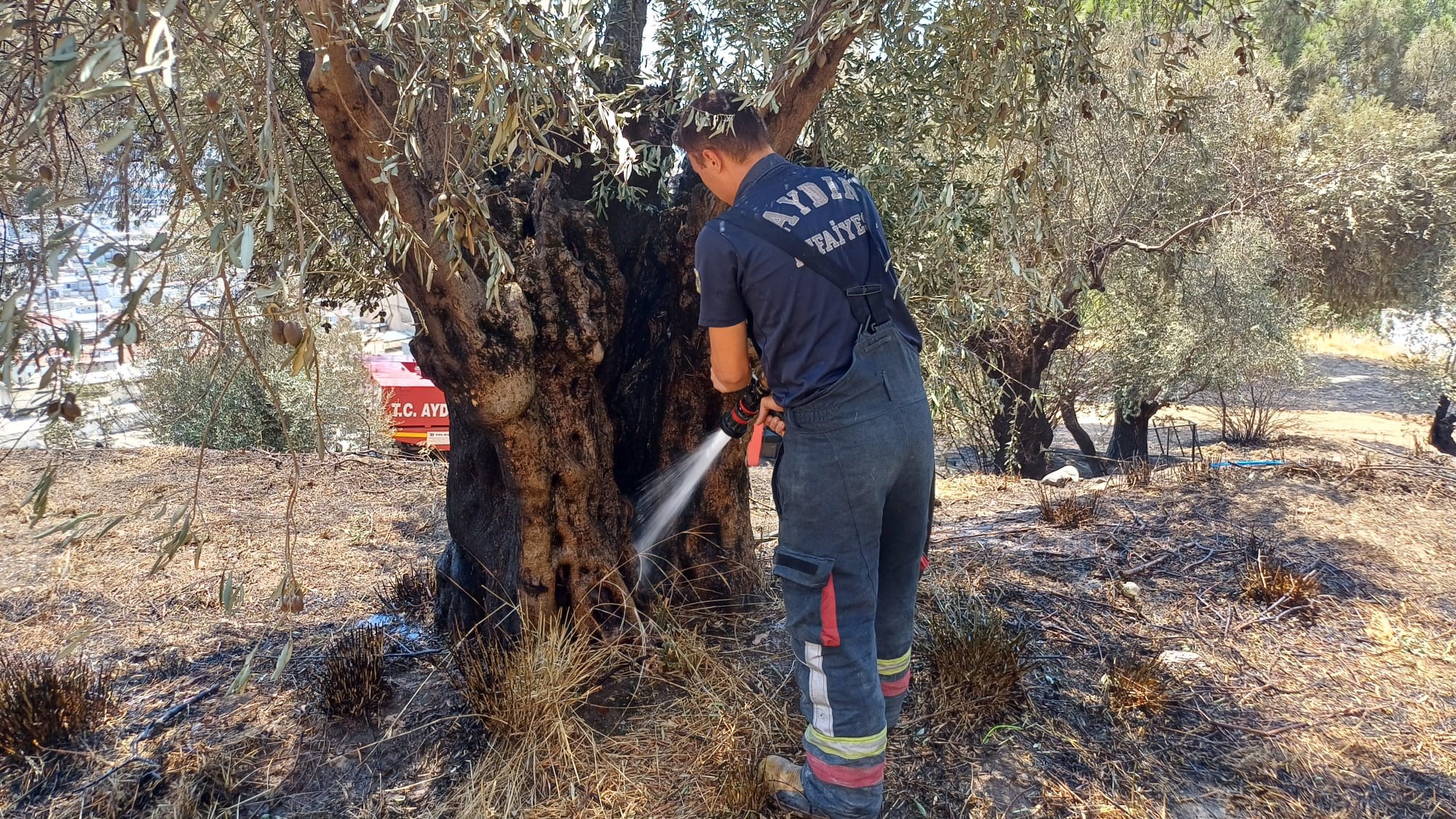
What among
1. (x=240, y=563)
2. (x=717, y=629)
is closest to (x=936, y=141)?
(x=717, y=629)

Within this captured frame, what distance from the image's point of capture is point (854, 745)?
112 inches

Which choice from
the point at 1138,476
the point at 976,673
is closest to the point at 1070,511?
the point at 1138,476

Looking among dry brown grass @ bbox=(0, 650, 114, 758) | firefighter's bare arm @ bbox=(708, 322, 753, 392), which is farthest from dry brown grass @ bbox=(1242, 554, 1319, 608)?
dry brown grass @ bbox=(0, 650, 114, 758)

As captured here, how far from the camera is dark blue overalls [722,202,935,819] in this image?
2.78m

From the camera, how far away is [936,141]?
13.0 feet

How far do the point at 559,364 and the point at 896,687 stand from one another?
1.68m

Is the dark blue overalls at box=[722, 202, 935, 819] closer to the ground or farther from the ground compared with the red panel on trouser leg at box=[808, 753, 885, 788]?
farther from the ground

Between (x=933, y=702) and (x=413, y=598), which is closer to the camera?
(x=933, y=702)

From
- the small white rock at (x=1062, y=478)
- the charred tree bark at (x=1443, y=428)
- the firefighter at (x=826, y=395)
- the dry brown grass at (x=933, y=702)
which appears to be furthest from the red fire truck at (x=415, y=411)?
the charred tree bark at (x=1443, y=428)

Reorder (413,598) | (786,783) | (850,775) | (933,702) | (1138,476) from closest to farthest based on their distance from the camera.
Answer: (850,775) < (786,783) < (933,702) < (413,598) < (1138,476)

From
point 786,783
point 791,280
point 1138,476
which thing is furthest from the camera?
point 1138,476

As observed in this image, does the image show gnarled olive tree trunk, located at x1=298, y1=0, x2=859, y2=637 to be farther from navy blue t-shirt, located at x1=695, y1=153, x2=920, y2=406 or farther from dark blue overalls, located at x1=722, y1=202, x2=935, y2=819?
dark blue overalls, located at x1=722, y1=202, x2=935, y2=819

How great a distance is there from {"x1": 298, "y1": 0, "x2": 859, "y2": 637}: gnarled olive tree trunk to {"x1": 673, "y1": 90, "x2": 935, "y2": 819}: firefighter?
59 cm

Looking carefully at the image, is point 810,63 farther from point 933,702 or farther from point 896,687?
point 933,702
